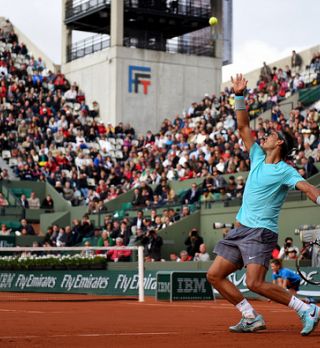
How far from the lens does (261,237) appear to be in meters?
9.22

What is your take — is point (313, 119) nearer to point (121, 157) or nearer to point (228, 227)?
point (228, 227)

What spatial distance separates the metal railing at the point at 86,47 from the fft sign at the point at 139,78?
1.76 m

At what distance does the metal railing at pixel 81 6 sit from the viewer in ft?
142

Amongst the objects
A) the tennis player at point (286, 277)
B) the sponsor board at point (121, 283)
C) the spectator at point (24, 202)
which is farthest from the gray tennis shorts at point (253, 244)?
the spectator at point (24, 202)

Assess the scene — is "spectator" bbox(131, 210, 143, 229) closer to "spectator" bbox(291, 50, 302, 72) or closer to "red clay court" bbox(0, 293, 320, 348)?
"spectator" bbox(291, 50, 302, 72)

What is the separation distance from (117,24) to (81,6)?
3317 mm

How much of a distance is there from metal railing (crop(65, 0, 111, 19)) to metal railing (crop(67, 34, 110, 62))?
51.3 inches

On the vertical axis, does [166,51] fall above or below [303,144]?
above

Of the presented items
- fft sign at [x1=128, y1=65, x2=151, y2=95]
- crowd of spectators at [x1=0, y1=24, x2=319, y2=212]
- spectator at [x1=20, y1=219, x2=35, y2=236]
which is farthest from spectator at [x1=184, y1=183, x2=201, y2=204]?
fft sign at [x1=128, y1=65, x2=151, y2=95]

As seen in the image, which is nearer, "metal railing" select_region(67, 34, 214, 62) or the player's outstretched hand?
the player's outstretched hand

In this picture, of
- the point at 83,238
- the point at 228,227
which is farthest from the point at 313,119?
the point at 83,238

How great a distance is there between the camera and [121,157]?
38312 millimetres

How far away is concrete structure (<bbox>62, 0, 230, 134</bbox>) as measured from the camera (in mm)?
42188

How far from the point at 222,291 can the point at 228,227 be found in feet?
51.9
